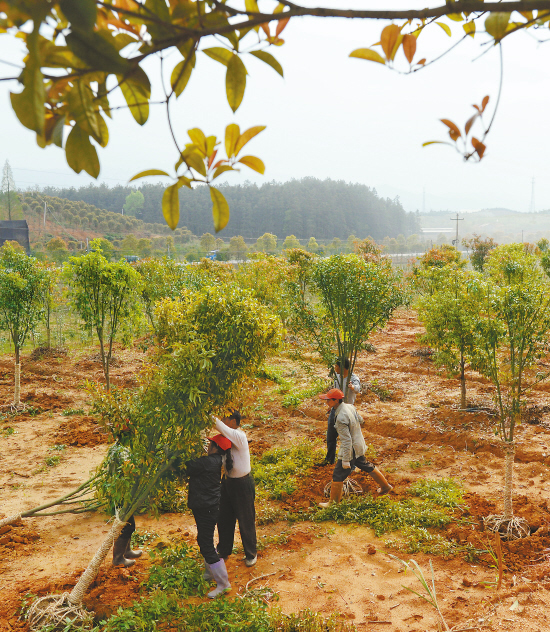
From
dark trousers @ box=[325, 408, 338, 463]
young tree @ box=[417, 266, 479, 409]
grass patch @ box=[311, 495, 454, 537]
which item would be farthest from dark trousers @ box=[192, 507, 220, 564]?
young tree @ box=[417, 266, 479, 409]

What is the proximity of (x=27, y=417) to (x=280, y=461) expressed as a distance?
509 centimetres

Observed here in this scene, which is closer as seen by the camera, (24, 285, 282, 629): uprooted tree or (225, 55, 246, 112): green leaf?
(225, 55, 246, 112): green leaf

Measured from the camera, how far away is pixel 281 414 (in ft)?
28.4

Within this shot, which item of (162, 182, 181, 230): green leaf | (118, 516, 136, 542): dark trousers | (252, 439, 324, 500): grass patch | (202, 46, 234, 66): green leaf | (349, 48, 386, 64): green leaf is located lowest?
(252, 439, 324, 500): grass patch

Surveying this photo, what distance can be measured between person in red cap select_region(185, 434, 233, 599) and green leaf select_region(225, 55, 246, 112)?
3396 mm

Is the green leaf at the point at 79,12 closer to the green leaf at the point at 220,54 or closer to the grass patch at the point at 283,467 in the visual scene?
the green leaf at the point at 220,54

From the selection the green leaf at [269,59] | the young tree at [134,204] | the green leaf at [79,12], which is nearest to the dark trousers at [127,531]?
the green leaf at [269,59]

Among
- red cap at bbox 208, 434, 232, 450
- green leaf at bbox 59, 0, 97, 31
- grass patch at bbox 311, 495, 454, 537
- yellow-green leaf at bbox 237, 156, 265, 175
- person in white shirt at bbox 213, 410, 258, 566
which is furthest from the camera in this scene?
grass patch at bbox 311, 495, 454, 537

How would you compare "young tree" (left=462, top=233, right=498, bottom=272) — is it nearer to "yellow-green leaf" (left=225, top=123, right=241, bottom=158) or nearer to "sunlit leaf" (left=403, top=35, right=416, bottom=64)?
"sunlit leaf" (left=403, top=35, right=416, bottom=64)

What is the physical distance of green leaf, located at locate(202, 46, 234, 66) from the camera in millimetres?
812

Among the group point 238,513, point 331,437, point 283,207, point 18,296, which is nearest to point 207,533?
point 238,513

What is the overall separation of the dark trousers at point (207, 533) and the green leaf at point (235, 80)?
3.55 metres

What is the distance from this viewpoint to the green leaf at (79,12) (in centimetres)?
54

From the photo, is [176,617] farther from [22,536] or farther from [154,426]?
[22,536]
